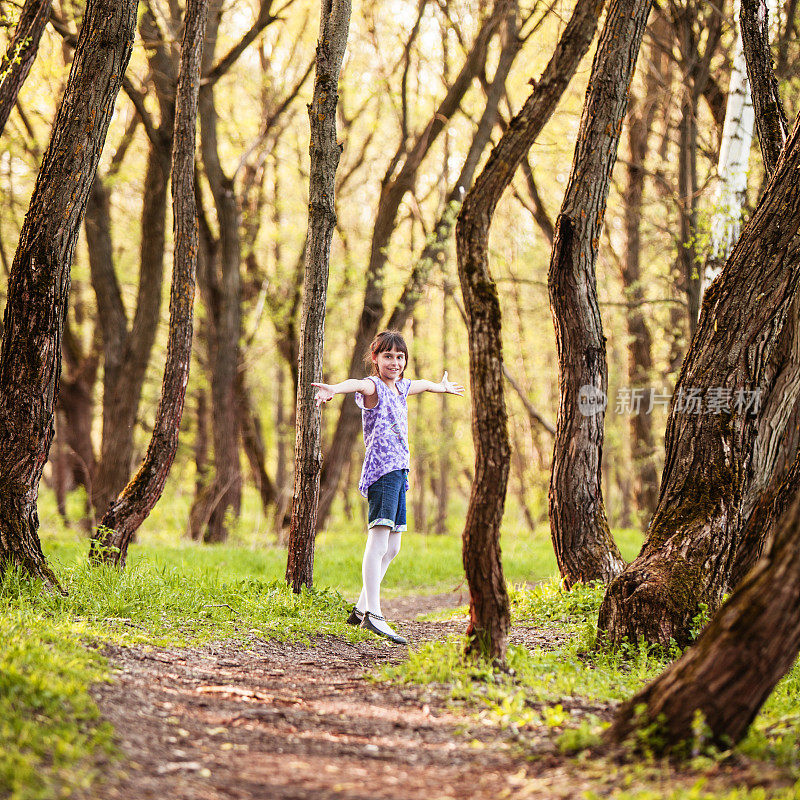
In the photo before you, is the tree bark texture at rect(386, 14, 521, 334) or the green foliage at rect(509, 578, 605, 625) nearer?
the green foliage at rect(509, 578, 605, 625)

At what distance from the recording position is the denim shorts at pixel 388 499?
6188 millimetres

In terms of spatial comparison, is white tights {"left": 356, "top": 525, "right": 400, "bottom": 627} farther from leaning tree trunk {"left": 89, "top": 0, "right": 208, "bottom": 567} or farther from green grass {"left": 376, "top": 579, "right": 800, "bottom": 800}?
leaning tree trunk {"left": 89, "top": 0, "right": 208, "bottom": 567}

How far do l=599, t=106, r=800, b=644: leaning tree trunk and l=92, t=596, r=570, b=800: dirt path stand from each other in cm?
190

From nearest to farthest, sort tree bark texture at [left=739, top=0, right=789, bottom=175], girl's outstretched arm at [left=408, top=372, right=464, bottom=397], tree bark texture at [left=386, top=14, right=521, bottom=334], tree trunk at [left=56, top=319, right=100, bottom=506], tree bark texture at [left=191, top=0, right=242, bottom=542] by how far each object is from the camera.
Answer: tree bark texture at [left=739, top=0, right=789, bottom=175] < girl's outstretched arm at [left=408, top=372, right=464, bottom=397] < tree bark texture at [left=386, top=14, right=521, bottom=334] < tree bark texture at [left=191, top=0, right=242, bottom=542] < tree trunk at [left=56, top=319, right=100, bottom=506]

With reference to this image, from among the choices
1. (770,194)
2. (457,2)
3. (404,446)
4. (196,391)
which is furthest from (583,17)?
(196,391)

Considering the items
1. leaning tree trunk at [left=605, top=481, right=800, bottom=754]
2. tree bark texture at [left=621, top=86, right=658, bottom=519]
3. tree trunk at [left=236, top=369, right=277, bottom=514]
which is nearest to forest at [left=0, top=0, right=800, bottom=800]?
leaning tree trunk at [left=605, top=481, right=800, bottom=754]

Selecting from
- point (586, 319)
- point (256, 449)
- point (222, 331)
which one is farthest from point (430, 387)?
point (256, 449)

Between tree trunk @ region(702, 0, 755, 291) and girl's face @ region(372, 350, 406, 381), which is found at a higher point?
tree trunk @ region(702, 0, 755, 291)

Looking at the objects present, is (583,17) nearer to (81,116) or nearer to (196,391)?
(81,116)

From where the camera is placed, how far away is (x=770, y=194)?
5.59 m

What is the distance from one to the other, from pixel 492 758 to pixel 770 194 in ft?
13.7

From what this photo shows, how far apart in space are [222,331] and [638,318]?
7.94 m

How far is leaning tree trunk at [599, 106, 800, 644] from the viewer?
5.52 m

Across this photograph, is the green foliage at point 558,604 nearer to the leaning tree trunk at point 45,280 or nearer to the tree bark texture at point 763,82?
the tree bark texture at point 763,82
